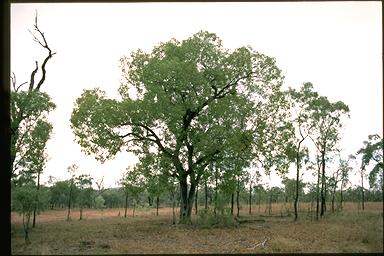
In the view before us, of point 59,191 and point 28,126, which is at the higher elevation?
point 28,126

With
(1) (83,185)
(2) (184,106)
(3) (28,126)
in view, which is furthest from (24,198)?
(1) (83,185)

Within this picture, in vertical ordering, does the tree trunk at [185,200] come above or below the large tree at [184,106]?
below

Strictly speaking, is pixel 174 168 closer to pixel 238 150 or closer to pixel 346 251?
pixel 238 150

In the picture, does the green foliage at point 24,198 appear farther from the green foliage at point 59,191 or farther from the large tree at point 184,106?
the green foliage at point 59,191

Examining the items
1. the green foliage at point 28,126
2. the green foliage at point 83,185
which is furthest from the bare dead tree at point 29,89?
Answer: the green foliage at point 83,185

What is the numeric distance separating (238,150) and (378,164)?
19.5 metres

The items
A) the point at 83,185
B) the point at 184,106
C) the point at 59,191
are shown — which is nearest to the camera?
the point at 184,106

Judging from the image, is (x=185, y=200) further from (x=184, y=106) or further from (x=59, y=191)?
(x=59, y=191)

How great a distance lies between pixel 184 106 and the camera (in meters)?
23.6

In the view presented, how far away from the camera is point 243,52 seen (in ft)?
78.5

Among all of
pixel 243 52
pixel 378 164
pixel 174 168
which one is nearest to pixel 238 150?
pixel 174 168

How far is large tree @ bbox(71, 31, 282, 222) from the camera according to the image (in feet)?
74.5

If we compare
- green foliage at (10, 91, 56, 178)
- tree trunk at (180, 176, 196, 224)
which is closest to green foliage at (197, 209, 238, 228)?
tree trunk at (180, 176, 196, 224)

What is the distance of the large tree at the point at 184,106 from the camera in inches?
894
